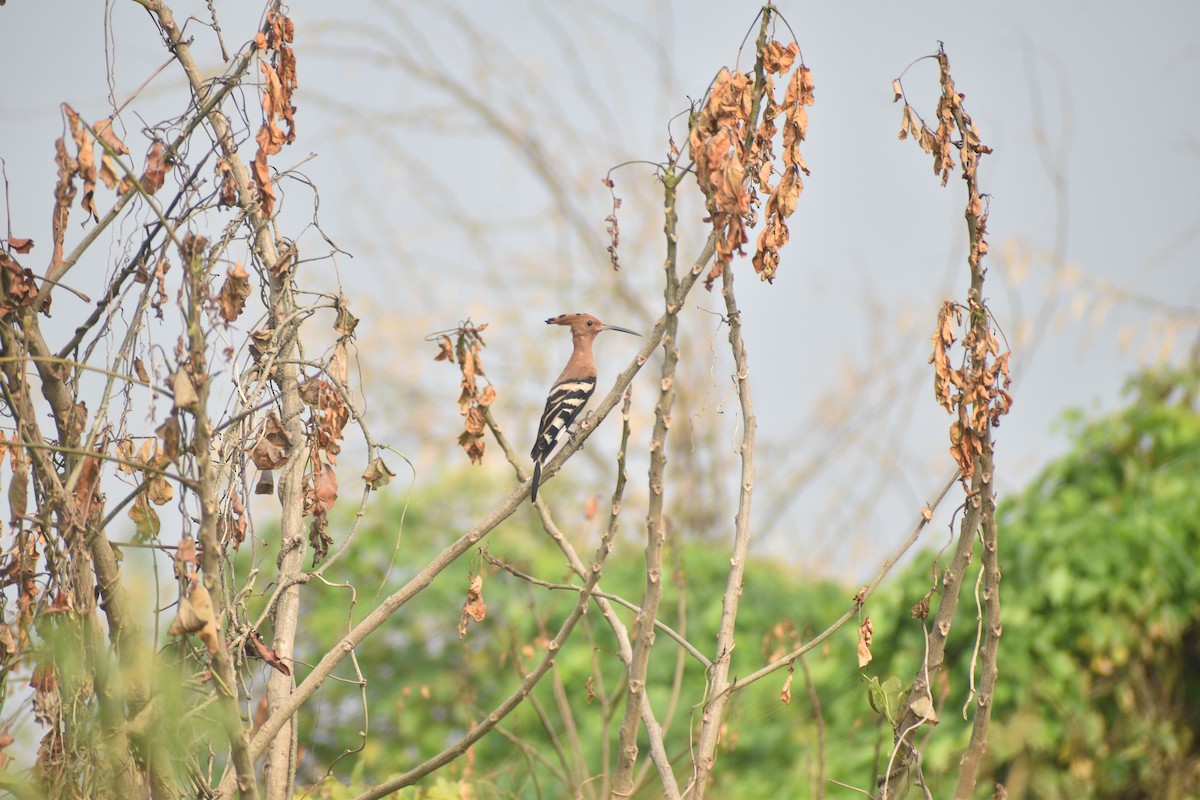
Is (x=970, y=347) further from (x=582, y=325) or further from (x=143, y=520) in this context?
(x=582, y=325)

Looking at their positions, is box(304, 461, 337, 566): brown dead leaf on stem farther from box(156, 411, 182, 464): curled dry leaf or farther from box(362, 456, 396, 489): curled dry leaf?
box(156, 411, 182, 464): curled dry leaf

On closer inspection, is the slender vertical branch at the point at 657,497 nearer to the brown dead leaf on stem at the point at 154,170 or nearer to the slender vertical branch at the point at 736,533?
the slender vertical branch at the point at 736,533

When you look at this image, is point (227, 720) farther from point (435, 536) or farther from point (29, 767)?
point (435, 536)

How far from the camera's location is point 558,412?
474 centimetres

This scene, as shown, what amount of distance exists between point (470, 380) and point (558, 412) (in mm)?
1980

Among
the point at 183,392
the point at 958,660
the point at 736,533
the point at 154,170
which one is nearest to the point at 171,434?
the point at 183,392

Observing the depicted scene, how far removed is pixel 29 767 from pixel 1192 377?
5.96m

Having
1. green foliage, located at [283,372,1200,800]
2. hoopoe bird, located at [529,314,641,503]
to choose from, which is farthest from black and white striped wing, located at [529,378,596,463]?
green foliage, located at [283,372,1200,800]

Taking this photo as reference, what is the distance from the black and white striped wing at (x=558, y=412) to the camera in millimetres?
4746

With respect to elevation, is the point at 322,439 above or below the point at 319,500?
above

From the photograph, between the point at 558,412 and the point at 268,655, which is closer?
the point at 268,655

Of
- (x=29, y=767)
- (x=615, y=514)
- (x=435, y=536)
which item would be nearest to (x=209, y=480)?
(x=615, y=514)

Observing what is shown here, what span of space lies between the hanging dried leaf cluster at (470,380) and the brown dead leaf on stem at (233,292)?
1.42 feet

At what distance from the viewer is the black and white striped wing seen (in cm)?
475
